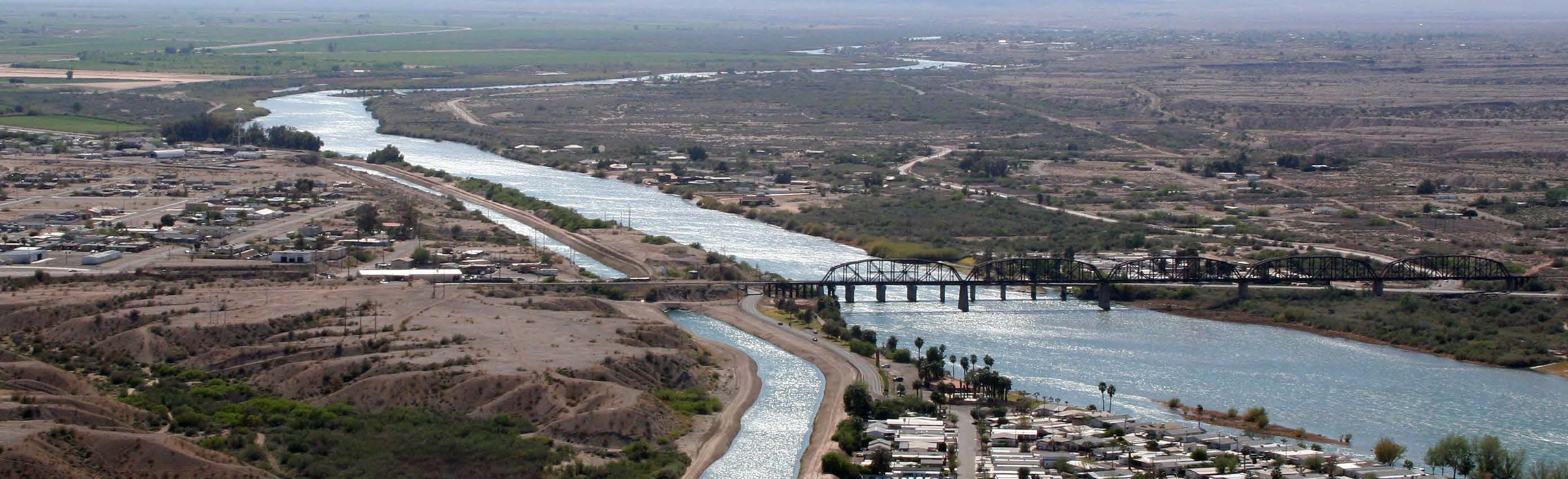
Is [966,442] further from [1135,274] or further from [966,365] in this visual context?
[1135,274]

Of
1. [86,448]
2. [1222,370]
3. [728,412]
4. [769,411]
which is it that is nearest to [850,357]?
[769,411]

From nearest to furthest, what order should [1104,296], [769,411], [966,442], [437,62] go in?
[966,442] < [769,411] < [1104,296] < [437,62]

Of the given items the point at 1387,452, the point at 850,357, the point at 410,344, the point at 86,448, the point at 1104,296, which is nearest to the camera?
the point at 86,448

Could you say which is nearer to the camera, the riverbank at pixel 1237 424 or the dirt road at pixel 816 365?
the dirt road at pixel 816 365

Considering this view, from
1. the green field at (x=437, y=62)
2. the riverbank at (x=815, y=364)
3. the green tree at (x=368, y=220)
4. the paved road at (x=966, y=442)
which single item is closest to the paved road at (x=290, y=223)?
the green tree at (x=368, y=220)

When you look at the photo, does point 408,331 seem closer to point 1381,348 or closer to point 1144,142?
point 1381,348

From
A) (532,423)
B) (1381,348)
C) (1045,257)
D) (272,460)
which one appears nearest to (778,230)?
(1045,257)

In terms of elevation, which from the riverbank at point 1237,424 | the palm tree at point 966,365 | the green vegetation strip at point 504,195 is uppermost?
the palm tree at point 966,365

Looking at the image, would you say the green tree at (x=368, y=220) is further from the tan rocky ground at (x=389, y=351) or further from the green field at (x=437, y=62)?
the green field at (x=437, y=62)
